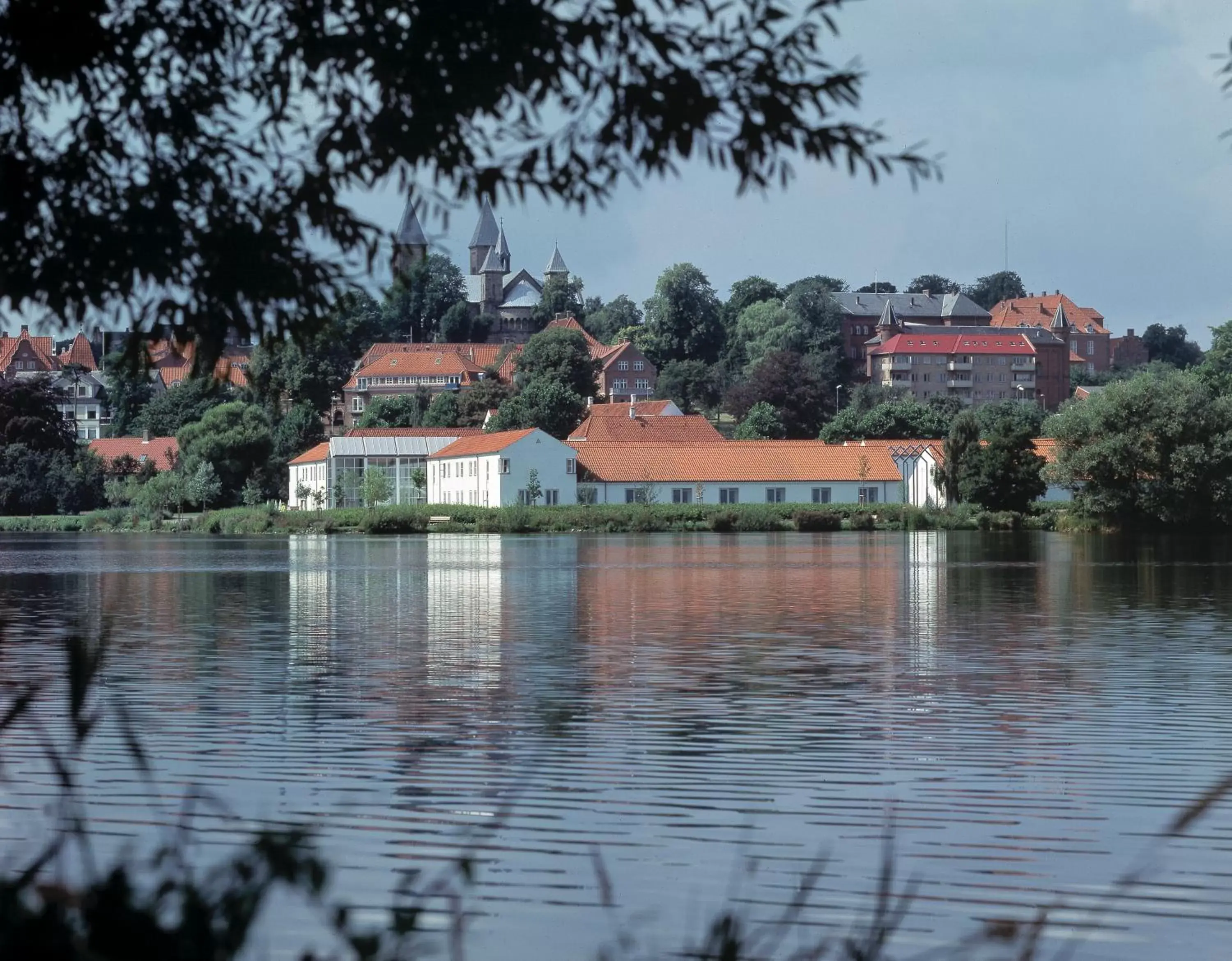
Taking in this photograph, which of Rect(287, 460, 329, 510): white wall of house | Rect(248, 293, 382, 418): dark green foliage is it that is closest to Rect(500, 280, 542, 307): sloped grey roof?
Rect(287, 460, 329, 510): white wall of house

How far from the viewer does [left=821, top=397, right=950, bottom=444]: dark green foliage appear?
105 meters

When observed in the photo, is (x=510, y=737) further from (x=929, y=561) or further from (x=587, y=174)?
(x=929, y=561)

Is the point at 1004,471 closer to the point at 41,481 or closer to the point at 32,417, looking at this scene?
the point at 41,481

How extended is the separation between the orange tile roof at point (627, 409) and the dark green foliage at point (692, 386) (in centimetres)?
1760

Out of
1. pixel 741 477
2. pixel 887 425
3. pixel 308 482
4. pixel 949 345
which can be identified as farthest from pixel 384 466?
pixel 949 345

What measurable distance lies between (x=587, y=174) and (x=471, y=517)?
76.4 meters

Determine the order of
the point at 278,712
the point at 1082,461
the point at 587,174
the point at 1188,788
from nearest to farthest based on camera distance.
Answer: the point at 587,174 → the point at 1188,788 → the point at 278,712 → the point at 1082,461

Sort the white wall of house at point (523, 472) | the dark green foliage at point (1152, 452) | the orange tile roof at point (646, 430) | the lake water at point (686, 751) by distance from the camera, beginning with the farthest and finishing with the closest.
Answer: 1. the orange tile roof at point (646, 430)
2. the white wall of house at point (523, 472)
3. the dark green foliage at point (1152, 452)
4. the lake water at point (686, 751)

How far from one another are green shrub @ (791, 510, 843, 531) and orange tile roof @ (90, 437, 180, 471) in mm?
50627

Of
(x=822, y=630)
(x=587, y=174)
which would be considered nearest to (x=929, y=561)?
(x=822, y=630)

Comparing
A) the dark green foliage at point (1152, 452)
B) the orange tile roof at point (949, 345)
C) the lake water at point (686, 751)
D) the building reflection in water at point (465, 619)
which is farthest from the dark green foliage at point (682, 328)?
the lake water at point (686, 751)

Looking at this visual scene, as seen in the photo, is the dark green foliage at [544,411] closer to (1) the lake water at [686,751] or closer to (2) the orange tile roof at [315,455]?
(2) the orange tile roof at [315,455]

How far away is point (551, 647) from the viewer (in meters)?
21.5

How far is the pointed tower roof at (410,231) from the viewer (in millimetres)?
5848
